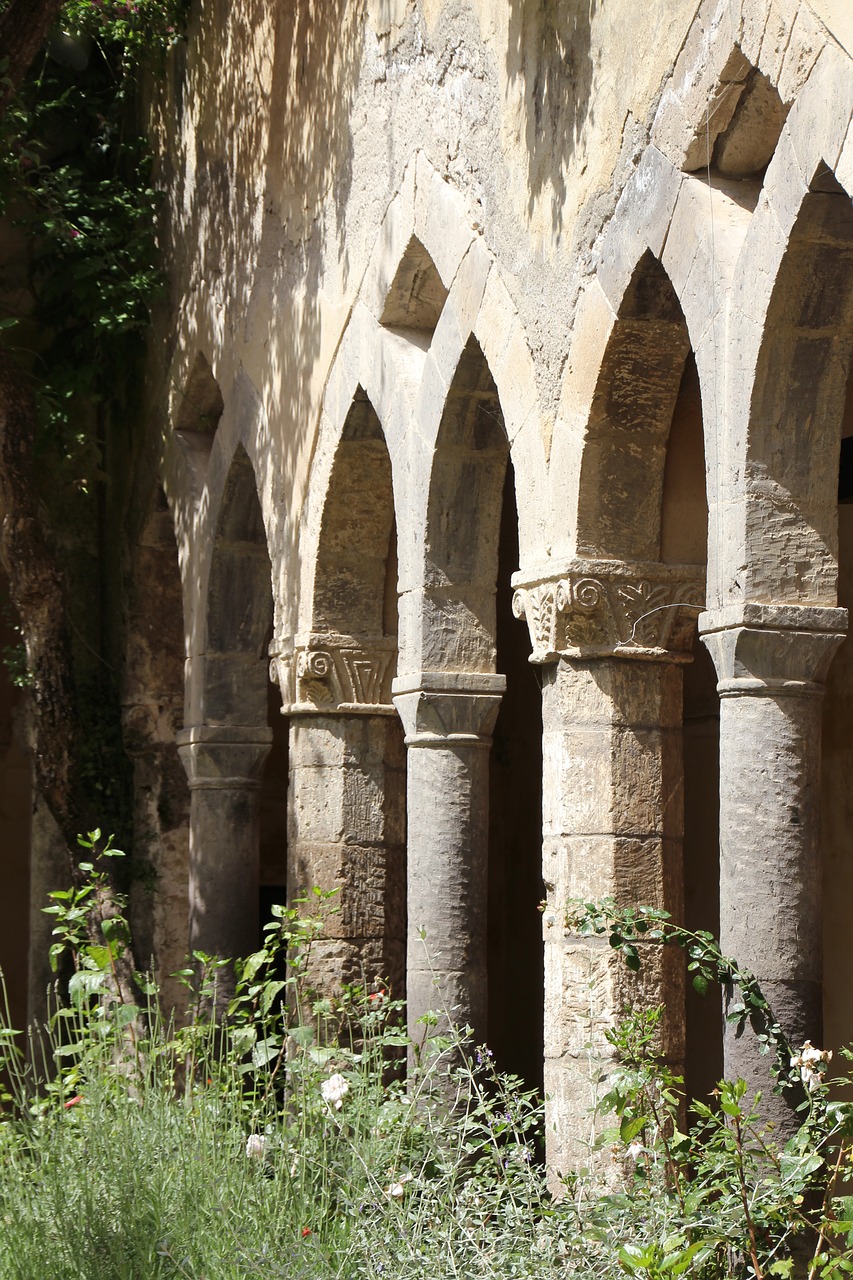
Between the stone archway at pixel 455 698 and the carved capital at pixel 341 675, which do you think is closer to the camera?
the stone archway at pixel 455 698

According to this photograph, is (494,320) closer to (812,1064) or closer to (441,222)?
(441,222)

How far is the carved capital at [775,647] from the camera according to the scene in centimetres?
411

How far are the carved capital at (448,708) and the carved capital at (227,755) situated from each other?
2.41 meters

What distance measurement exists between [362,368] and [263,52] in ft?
6.68

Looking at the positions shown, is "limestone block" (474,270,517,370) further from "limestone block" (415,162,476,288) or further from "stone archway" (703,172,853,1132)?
"stone archway" (703,172,853,1132)

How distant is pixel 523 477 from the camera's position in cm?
540

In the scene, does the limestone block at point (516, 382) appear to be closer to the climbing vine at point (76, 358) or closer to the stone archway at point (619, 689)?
the stone archway at point (619, 689)

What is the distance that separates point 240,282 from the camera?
317 inches

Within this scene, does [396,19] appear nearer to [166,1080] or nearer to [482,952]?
[482,952]

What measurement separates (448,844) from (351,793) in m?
1.19

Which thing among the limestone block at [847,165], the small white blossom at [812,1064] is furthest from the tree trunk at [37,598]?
the small white blossom at [812,1064]

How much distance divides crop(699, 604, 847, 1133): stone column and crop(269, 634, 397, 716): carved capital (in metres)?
3.02

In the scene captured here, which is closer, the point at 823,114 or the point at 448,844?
the point at 823,114

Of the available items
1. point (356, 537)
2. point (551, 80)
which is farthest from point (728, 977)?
point (356, 537)
